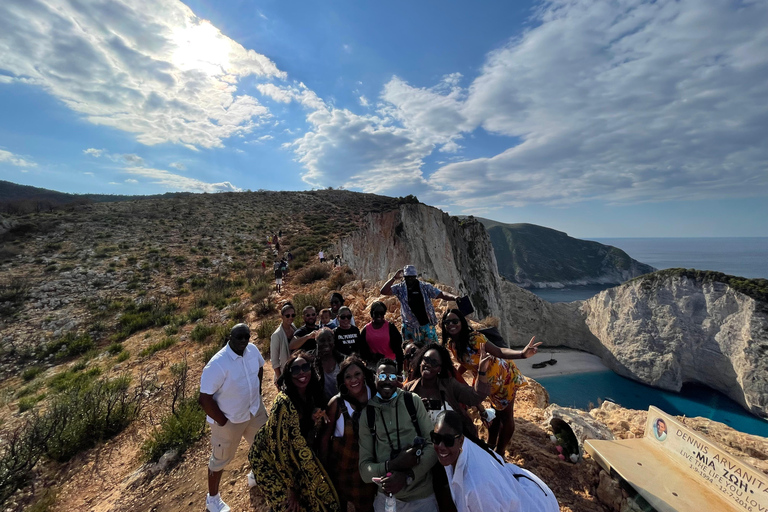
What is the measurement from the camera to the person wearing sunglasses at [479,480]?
61.6 inches

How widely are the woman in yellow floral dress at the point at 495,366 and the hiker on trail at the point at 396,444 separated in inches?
38.9

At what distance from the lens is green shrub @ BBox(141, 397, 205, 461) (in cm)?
411

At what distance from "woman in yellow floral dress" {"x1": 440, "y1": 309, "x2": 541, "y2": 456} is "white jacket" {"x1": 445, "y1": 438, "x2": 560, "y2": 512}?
1168 millimetres

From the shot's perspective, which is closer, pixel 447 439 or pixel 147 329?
pixel 447 439

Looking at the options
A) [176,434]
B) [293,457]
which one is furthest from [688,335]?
[176,434]

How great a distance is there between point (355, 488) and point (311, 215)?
33.4m

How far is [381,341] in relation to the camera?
3742 mm

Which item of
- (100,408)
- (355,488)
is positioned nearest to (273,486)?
(355,488)

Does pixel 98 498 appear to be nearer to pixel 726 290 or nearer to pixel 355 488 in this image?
pixel 355 488

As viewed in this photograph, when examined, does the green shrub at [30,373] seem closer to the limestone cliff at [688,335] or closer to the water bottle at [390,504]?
Answer: the water bottle at [390,504]

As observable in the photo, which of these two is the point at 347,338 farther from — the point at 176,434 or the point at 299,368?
the point at 176,434

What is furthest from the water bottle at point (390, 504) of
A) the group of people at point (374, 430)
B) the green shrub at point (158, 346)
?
the green shrub at point (158, 346)

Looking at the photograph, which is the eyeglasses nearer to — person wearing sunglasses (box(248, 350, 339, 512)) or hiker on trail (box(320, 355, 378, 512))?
person wearing sunglasses (box(248, 350, 339, 512))

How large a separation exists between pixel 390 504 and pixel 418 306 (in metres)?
2.40
